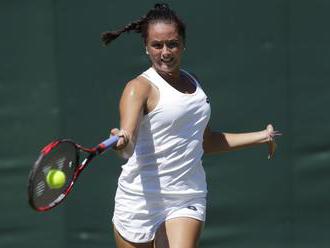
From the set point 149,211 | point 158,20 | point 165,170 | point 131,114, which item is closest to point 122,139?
point 131,114

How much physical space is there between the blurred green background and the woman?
1284 mm

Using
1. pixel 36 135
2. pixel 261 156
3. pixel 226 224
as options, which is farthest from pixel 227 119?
pixel 36 135

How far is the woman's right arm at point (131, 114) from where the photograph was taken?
3.87 m

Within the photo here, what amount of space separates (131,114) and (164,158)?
0.38 meters

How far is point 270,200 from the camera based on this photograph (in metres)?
5.81

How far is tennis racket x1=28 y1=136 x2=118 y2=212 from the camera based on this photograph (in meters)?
3.72

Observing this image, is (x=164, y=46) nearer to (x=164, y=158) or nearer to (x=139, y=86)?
(x=139, y=86)

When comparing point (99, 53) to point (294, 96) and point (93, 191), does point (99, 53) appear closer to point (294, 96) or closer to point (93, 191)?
point (93, 191)

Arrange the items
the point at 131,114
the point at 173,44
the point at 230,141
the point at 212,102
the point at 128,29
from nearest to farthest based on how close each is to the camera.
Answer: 1. the point at 131,114
2. the point at 173,44
3. the point at 128,29
4. the point at 230,141
5. the point at 212,102

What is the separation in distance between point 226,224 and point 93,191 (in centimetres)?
87

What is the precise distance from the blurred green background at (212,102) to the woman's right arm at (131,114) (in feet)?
5.15

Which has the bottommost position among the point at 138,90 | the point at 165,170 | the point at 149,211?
the point at 149,211

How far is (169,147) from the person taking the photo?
429 centimetres

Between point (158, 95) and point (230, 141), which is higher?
point (158, 95)
